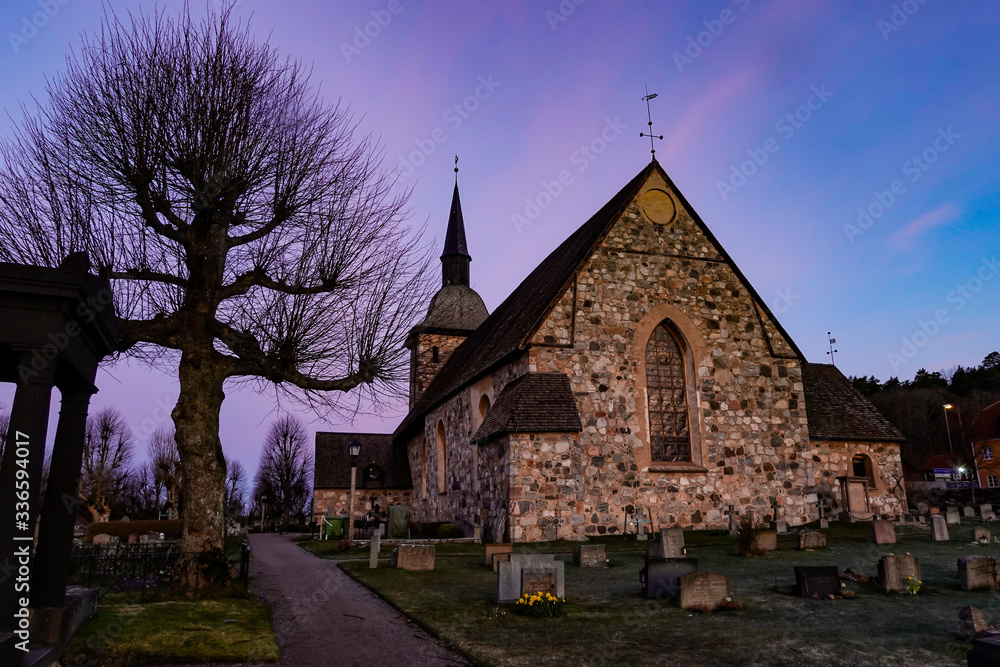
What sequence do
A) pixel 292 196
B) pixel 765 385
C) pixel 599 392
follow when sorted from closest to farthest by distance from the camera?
pixel 292 196, pixel 599 392, pixel 765 385

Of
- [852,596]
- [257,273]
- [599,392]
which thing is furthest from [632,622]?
[599,392]

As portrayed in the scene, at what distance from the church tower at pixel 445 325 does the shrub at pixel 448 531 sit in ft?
53.0

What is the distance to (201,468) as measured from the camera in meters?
9.97

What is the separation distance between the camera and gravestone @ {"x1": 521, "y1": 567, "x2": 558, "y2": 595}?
865 centimetres

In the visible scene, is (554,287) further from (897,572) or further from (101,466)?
(101,466)

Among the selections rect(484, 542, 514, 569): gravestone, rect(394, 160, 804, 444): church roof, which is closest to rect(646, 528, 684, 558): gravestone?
rect(484, 542, 514, 569): gravestone

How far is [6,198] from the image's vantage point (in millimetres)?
10234

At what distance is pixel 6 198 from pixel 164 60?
11.0ft

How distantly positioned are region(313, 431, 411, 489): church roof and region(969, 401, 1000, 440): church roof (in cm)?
4565

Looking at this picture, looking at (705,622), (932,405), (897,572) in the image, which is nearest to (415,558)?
(705,622)

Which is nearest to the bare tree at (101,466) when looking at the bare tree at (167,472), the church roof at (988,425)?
the bare tree at (167,472)

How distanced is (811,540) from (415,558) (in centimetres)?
869

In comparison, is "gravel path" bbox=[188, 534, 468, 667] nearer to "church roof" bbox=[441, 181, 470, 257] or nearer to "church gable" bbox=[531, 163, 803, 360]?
"church gable" bbox=[531, 163, 803, 360]

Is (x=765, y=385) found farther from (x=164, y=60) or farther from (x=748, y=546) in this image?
(x=164, y=60)
